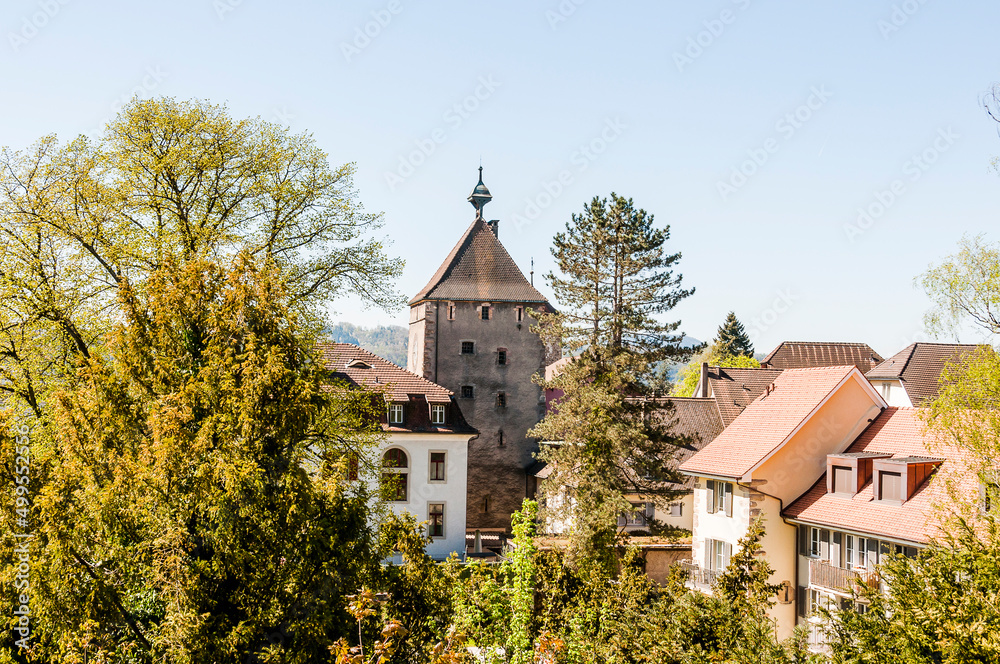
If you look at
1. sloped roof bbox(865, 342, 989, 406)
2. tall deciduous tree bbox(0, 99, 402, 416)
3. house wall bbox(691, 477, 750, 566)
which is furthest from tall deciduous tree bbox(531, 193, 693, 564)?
sloped roof bbox(865, 342, 989, 406)

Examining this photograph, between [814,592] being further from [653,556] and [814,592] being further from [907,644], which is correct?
[907,644]

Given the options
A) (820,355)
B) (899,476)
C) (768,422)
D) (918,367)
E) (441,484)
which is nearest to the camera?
(899,476)

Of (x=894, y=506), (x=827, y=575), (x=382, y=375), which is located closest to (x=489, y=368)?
(x=382, y=375)

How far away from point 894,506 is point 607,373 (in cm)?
1162

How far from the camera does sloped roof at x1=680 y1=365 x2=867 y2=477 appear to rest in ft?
101

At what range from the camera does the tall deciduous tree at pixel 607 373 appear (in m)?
32.5

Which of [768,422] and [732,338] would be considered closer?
[768,422]

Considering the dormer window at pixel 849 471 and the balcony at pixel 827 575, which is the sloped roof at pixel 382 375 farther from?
the balcony at pixel 827 575

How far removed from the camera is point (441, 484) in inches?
1565

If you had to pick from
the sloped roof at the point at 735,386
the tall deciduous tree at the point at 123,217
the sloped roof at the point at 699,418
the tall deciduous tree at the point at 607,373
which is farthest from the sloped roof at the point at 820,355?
the tall deciduous tree at the point at 123,217

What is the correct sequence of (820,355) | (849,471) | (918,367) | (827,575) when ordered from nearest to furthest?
(827,575) < (849,471) < (918,367) < (820,355)

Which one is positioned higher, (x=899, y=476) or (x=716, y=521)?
(x=899, y=476)

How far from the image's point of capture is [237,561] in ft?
34.1

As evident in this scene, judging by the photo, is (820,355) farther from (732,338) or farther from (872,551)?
(872,551)
